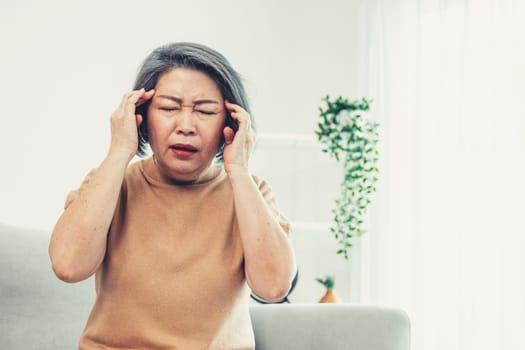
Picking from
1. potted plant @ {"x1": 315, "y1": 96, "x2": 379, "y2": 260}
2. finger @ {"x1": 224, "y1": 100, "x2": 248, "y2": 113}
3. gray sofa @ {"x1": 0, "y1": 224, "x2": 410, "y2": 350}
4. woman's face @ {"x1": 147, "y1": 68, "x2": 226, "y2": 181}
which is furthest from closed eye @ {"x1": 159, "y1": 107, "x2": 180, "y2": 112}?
potted plant @ {"x1": 315, "y1": 96, "x2": 379, "y2": 260}

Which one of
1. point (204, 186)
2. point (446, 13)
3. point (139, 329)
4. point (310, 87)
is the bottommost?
point (139, 329)

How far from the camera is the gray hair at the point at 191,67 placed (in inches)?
52.9

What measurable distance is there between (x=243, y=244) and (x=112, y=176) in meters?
0.27

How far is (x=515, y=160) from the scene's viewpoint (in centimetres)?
226

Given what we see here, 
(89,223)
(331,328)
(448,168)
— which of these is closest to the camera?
(89,223)

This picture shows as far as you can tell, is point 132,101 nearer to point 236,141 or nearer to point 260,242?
point 236,141

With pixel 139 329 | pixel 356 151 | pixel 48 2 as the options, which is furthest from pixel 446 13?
pixel 139 329

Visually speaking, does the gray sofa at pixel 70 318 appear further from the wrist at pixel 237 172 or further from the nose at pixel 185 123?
the nose at pixel 185 123

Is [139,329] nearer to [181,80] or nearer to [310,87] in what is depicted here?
[181,80]

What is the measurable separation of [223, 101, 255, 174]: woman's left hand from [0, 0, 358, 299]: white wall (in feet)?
1.92

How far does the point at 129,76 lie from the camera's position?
2.64 metres

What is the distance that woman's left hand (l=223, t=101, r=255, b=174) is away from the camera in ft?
4.42

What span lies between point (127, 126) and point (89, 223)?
0.20 meters

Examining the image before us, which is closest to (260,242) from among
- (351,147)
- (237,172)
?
(237,172)
